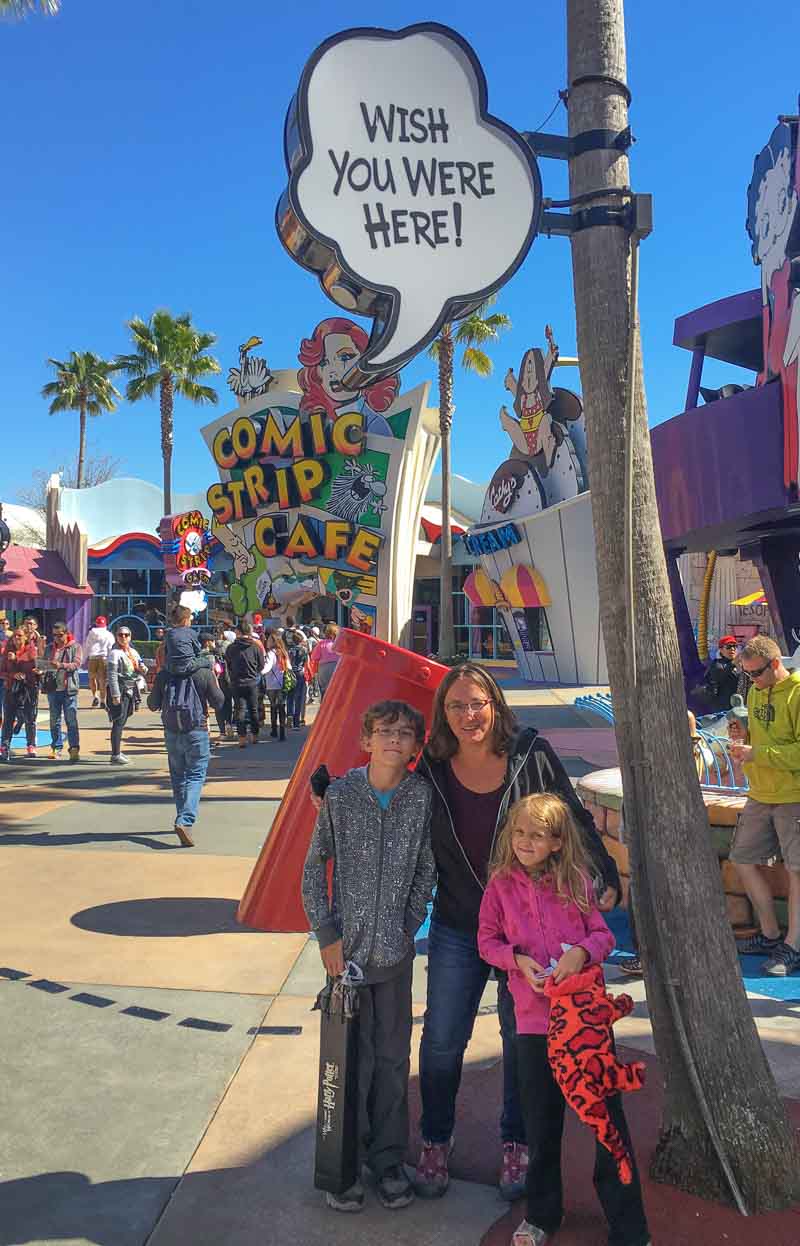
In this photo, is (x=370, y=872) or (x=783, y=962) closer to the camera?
(x=370, y=872)

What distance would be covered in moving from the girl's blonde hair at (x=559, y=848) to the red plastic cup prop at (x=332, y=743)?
1.88 meters

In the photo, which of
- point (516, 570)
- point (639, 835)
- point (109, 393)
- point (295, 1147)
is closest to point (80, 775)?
point (295, 1147)

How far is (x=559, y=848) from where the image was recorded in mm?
2586

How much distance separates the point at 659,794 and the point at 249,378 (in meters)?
26.9

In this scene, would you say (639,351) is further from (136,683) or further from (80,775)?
(136,683)

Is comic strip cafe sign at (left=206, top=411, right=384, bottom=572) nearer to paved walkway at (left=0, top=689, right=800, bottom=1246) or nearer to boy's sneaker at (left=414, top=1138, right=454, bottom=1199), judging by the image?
paved walkway at (left=0, top=689, right=800, bottom=1246)

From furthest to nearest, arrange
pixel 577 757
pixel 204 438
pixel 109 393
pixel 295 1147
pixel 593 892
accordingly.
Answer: pixel 109 393 → pixel 204 438 → pixel 577 757 → pixel 295 1147 → pixel 593 892

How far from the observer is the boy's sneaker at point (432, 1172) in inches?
109

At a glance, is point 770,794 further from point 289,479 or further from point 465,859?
point 289,479

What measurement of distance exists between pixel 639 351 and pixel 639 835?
144 cm

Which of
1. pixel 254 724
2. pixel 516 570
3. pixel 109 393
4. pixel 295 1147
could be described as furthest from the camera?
pixel 109 393

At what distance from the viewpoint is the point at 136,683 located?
11.7m

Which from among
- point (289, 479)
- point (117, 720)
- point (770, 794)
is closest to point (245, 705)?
point (117, 720)

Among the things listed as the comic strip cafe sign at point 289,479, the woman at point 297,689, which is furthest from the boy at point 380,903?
the comic strip cafe sign at point 289,479
